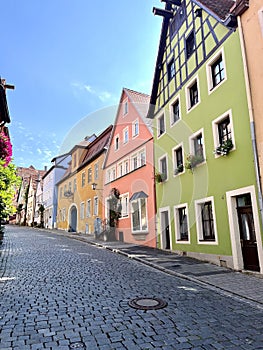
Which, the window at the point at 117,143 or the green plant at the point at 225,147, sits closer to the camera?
the green plant at the point at 225,147

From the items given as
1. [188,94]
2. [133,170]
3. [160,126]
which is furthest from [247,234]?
[133,170]

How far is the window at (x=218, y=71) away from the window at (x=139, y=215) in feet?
29.0

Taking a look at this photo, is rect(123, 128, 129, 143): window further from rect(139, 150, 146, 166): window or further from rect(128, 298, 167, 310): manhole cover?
rect(128, 298, 167, 310): manhole cover

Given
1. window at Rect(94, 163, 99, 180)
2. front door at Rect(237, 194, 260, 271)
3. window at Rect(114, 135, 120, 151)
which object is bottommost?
front door at Rect(237, 194, 260, 271)

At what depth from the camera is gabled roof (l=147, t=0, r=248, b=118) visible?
1063cm

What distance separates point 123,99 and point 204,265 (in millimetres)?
15984

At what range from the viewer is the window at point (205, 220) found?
11.7m

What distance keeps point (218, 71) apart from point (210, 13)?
259 cm

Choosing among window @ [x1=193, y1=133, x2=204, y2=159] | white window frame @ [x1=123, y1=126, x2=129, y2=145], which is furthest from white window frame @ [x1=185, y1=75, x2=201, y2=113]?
white window frame @ [x1=123, y1=126, x2=129, y2=145]

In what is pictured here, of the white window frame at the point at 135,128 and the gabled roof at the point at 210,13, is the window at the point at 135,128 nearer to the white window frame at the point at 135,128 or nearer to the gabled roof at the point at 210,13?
the white window frame at the point at 135,128

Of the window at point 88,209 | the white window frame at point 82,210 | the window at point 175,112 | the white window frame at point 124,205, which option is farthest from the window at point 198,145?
the white window frame at point 82,210

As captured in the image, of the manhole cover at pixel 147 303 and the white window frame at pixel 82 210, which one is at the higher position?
the white window frame at pixel 82 210

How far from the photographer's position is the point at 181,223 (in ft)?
46.7

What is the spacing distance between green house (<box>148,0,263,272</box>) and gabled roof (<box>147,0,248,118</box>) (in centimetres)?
5
